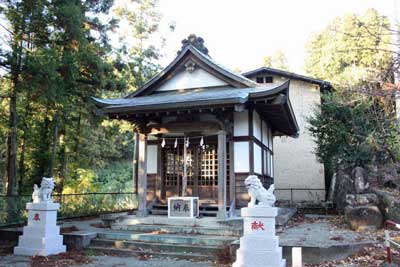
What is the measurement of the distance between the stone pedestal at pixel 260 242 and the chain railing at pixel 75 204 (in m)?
8.58

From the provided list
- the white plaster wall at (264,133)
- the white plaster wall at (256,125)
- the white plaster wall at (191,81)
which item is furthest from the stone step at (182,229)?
the white plaster wall at (191,81)

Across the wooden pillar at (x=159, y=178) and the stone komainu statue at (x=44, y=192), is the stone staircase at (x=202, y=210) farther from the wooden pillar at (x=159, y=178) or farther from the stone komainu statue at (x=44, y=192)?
the stone komainu statue at (x=44, y=192)

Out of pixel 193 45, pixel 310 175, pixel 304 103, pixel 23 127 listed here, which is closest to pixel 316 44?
pixel 304 103

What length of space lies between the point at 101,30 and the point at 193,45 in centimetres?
495

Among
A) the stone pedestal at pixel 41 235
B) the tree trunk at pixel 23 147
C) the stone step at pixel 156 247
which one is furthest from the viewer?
the tree trunk at pixel 23 147

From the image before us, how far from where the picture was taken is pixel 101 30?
16891mm

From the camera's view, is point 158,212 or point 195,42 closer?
point 158,212

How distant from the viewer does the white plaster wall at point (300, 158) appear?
2067 cm

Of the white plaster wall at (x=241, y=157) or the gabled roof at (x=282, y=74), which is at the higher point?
the gabled roof at (x=282, y=74)

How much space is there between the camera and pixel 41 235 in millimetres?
9523

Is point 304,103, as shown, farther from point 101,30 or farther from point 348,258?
point 348,258

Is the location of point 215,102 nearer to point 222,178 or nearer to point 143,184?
point 222,178

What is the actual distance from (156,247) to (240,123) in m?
4.96

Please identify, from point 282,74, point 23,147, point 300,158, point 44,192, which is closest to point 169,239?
point 44,192
